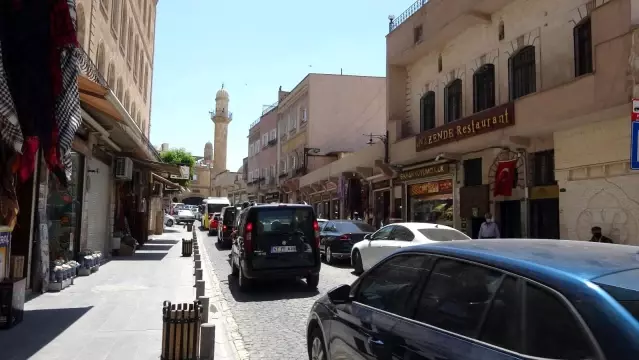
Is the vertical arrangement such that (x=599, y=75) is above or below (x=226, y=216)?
above

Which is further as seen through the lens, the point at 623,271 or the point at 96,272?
the point at 96,272

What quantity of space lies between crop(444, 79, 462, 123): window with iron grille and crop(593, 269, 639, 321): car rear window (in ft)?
59.4

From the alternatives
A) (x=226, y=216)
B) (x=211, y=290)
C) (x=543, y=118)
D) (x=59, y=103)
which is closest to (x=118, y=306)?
(x=211, y=290)

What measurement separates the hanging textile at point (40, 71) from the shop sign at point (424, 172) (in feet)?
48.3

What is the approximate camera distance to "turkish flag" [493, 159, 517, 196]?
15723mm

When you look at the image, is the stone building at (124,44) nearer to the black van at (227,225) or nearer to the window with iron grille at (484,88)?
the black van at (227,225)

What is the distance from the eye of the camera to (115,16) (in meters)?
19.0

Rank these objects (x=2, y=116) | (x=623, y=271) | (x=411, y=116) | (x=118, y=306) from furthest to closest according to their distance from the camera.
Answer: (x=411, y=116) → (x=118, y=306) → (x=2, y=116) → (x=623, y=271)

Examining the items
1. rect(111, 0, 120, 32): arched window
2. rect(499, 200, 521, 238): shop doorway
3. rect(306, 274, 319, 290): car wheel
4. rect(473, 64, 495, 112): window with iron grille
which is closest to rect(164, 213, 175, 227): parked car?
rect(111, 0, 120, 32): arched window

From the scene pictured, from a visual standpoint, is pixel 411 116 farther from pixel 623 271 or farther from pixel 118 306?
pixel 623 271

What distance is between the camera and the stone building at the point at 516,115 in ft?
38.8

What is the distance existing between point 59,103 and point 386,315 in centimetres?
588

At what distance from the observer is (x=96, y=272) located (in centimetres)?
1298

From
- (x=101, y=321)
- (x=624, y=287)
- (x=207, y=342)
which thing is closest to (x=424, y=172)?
(x=101, y=321)
